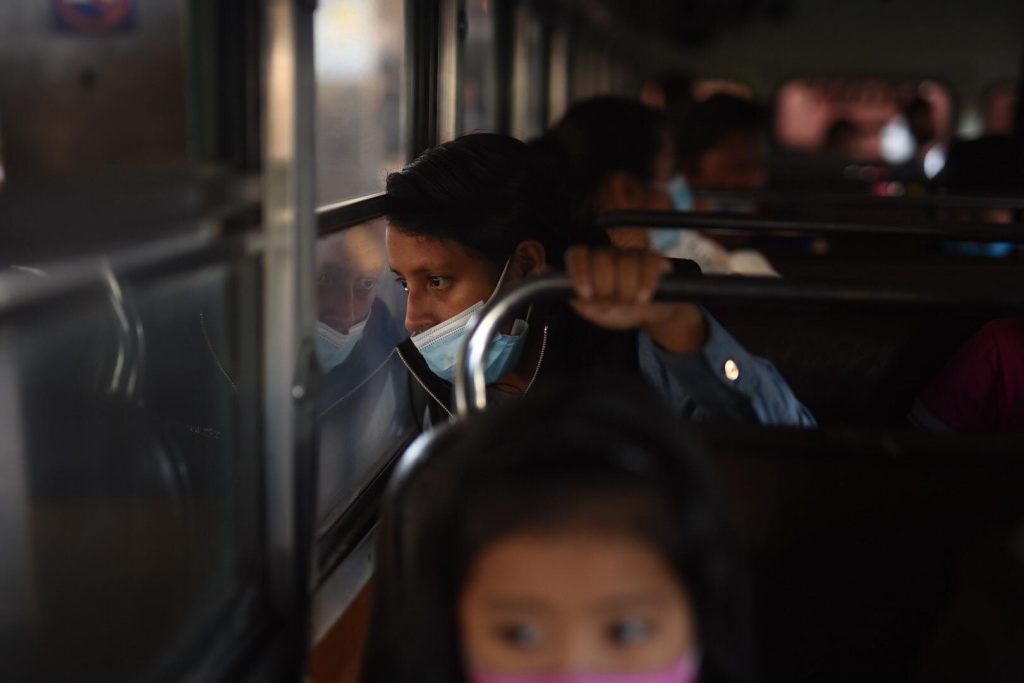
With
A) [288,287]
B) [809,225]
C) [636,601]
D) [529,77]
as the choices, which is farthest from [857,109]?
[636,601]

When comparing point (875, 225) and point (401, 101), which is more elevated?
point (401, 101)

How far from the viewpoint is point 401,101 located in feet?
8.27

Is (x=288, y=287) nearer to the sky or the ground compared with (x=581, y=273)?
nearer to the ground

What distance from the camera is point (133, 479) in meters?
1.49

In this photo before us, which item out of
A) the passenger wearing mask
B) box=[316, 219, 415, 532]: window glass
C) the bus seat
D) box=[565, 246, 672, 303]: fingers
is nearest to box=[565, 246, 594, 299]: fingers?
box=[565, 246, 672, 303]: fingers

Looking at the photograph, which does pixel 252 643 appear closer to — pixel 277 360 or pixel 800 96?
pixel 277 360

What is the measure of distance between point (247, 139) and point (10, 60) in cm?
51

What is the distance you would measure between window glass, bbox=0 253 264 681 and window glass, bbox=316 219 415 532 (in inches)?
11.5

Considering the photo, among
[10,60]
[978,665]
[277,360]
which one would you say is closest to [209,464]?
[277,360]

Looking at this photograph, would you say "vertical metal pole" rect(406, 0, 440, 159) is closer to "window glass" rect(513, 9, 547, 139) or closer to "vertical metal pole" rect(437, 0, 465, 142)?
"vertical metal pole" rect(437, 0, 465, 142)

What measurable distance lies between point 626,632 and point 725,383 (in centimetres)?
55

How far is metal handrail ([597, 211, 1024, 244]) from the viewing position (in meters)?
2.14

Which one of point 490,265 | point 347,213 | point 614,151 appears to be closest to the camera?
point 490,265

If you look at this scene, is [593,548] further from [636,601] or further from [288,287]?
[288,287]
